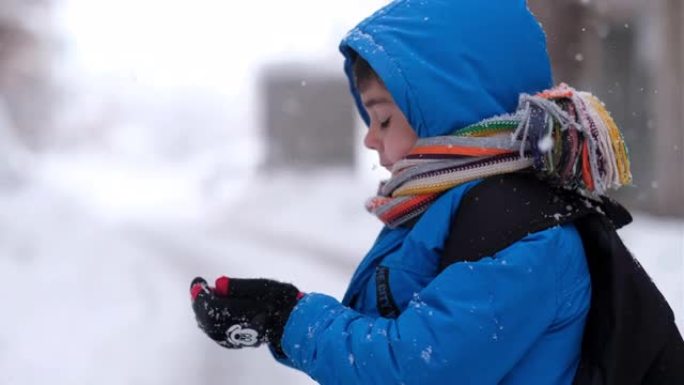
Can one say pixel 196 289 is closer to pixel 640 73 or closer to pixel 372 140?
pixel 372 140

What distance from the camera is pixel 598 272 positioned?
5.73ft

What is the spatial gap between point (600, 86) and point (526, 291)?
12455mm

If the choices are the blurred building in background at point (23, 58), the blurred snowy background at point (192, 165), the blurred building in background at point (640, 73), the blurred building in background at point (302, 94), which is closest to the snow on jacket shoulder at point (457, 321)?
the blurred building in background at point (302, 94)

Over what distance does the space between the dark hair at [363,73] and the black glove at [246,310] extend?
0.52 metres

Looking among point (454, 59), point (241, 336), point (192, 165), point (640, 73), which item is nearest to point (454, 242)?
point (454, 59)

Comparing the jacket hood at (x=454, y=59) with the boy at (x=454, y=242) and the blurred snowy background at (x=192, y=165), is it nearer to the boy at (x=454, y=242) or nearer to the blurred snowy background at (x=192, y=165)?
the boy at (x=454, y=242)

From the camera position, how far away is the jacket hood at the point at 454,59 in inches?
70.2

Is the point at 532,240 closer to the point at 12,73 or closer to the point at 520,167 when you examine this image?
the point at 520,167

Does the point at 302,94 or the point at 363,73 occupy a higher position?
the point at 363,73

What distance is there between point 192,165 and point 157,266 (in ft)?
108

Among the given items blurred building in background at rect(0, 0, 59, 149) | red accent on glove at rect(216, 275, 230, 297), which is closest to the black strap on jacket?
red accent on glove at rect(216, 275, 230, 297)

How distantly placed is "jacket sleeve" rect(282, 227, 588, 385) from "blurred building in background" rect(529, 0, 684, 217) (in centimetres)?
705

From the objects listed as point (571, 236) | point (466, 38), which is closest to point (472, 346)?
point (571, 236)

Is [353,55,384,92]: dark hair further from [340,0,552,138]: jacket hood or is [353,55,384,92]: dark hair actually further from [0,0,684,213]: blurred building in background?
[0,0,684,213]: blurred building in background
